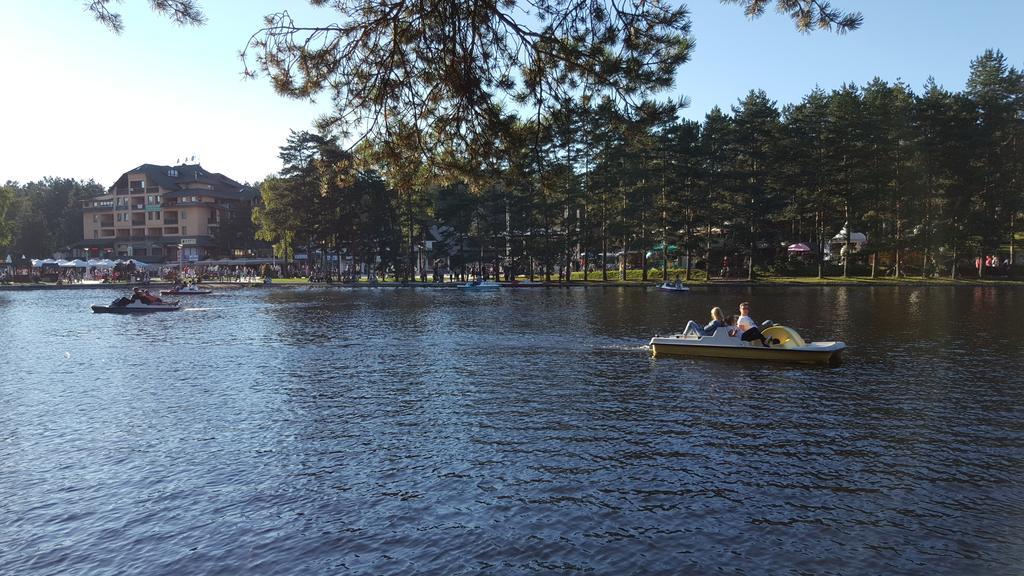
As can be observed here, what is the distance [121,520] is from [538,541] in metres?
7.16

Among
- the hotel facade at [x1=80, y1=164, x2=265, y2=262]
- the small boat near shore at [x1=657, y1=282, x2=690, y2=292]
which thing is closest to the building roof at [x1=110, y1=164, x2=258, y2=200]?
the hotel facade at [x1=80, y1=164, x2=265, y2=262]

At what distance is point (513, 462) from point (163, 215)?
483ft

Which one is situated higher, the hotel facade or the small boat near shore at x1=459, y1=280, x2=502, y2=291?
the hotel facade

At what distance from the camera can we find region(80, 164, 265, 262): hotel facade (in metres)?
140

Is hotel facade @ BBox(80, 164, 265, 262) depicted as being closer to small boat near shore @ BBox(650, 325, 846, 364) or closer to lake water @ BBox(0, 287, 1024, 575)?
lake water @ BBox(0, 287, 1024, 575)

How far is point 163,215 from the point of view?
5571 inches

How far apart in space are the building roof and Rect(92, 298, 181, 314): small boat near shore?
91067 mm

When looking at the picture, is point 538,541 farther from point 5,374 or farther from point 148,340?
point 148,340

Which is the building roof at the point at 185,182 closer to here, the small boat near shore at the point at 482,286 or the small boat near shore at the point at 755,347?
the small boat near shore at the point at 482,286

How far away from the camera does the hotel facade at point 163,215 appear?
139500mm

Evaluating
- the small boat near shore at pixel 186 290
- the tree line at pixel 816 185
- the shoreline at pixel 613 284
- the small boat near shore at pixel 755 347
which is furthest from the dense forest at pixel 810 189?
the small boat near shore at pixel 755 347

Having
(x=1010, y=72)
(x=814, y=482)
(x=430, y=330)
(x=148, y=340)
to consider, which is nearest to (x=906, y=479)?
(x=814, y=482)

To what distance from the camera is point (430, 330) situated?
39625 mm

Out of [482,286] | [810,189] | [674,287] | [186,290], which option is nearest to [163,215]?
[186,290]
